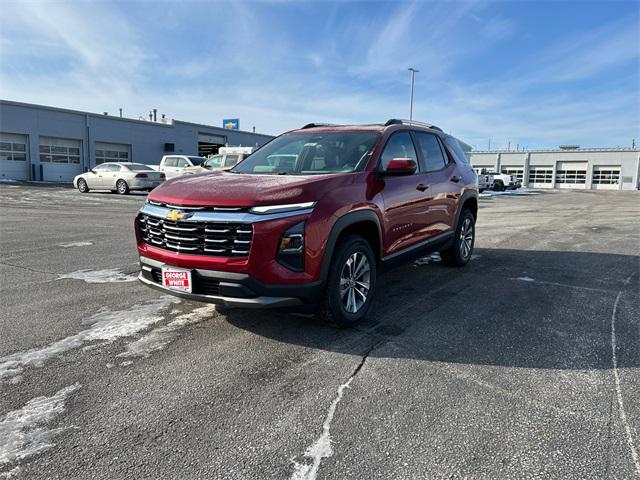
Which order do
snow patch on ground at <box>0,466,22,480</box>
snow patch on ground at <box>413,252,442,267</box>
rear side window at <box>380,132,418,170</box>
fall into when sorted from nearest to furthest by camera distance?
snow patch on ground at <box>0,466,22,480</box>
rear side window at <box>380,132,418,170</box>
snow patch on ground at <box>413,252,442,267</box>

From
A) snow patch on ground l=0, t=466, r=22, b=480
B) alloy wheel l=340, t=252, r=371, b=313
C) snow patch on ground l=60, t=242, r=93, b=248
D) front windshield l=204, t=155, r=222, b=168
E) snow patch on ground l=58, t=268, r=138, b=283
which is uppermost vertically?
front windshield l=204, t=155, r=222, b=168

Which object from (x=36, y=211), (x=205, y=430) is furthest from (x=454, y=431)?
(x=36, y=211)

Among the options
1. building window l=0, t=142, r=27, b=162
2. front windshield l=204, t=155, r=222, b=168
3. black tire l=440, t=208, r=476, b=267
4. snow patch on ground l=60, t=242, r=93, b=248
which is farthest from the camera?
building window l=0, t=142, r=27, b=162

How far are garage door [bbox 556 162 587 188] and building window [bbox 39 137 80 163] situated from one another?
5670 centimetres

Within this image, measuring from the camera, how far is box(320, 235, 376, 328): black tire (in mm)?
3914

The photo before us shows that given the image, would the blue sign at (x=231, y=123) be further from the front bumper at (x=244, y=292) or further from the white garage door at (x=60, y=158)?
the front bumper at (x=244, y=292)

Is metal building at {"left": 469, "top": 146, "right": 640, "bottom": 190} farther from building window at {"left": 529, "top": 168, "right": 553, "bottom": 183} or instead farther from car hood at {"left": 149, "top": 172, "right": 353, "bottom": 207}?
car hood at {"left": 149, "top": 172, "right": 353, "bottom": 207}

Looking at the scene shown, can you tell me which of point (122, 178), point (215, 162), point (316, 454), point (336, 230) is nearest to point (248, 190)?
point (336, 230)

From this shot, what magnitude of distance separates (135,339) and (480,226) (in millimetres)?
10619

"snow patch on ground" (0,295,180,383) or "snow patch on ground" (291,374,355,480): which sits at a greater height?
"snow patch on ground" (0,295,180,383)

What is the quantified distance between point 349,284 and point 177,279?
4.81ft

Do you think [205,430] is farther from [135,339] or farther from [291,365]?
[135,339]

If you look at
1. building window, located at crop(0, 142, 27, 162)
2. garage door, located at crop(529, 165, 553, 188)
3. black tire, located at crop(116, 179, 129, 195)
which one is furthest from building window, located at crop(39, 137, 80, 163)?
garage door, located at crop(529, 165, 553, 188)

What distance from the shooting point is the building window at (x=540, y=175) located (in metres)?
62.9
